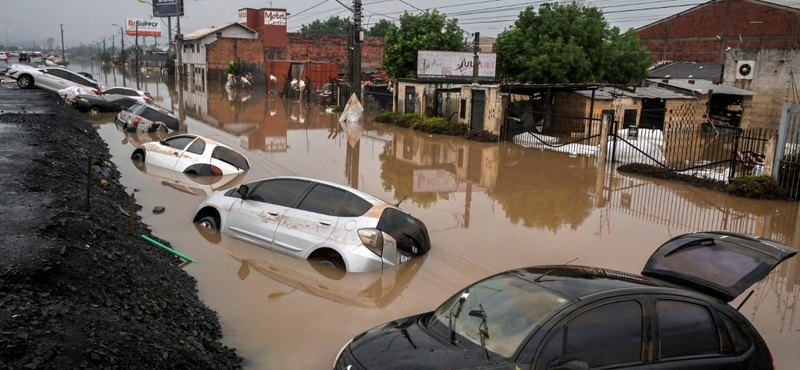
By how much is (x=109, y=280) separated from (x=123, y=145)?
16473mm

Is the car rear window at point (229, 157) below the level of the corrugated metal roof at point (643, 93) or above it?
below

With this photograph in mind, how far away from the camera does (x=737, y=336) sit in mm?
5074

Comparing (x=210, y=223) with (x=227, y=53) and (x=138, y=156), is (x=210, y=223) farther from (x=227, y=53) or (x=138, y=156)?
(x=227, y=53)

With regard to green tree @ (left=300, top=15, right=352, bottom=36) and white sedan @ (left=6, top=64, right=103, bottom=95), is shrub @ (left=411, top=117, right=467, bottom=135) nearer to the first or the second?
white sedan @ (left=6, top=64, right=103, bottom=95)

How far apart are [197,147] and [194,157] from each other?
421 mm

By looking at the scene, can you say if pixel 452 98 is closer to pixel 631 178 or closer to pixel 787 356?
pixel 631 178

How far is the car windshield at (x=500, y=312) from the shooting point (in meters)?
4.62

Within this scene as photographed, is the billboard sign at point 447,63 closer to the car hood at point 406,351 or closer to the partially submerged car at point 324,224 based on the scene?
the partially submerged car at point 324,224

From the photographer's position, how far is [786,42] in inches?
1731

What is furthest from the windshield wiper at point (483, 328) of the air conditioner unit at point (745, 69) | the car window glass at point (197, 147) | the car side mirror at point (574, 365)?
the air conditioner unit at point (745, 69)

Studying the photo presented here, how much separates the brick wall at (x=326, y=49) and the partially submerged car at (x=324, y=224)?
6543 centimetres

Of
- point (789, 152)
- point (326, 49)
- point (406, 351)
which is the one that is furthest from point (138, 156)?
point (326, 49)

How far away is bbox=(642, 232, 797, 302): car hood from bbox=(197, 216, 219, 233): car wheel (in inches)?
298

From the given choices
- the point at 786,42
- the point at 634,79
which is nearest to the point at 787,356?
the point at 634,79
